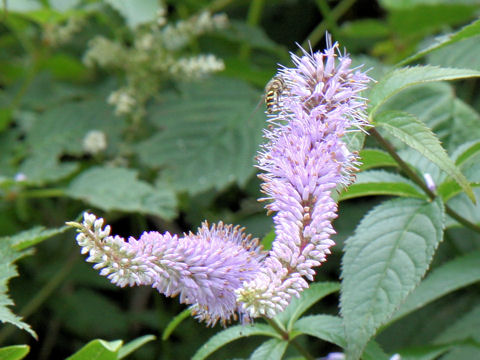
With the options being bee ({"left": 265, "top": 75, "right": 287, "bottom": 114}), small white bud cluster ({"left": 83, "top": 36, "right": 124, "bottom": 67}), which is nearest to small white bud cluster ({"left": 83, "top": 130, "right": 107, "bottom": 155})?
small white bud cluster ({"left": 83, "top": 36, "right": 124, "bottom": 67})

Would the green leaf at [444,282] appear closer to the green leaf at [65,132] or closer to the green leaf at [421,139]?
the green leaf at [421,139]

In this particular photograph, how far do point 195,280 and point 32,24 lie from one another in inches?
126

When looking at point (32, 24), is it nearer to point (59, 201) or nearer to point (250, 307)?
point (59, 201)

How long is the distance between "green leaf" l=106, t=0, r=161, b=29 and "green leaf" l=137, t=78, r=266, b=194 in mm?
586

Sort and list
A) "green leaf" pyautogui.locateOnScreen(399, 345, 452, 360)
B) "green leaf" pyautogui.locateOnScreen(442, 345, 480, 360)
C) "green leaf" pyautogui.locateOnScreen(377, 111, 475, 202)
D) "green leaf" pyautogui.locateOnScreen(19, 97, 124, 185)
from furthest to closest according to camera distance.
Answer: "green leaf" pyautogui.locateOnScreen(19, 97, 124, 185)
"green leaf" pyautogui.locateOnScreen(442, 345, 480, 360)
"green leaf" pyautogui.locateOnScreen(399, 345, 452, 360)
"green leaf" pyautogui.locateOnScreen(377, 111, 475, 202)

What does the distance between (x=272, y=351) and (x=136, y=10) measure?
6.19ft

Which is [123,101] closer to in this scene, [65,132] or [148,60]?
[148,60]

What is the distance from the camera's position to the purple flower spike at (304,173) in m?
1.04

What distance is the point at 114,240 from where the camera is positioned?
3.43ft

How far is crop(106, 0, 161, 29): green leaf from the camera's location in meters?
2.79

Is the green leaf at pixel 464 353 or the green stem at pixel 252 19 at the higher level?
the green stem at pixel 252 19

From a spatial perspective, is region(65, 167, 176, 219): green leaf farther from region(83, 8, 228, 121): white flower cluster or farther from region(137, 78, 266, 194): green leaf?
region(83, 8, 228, 121): white flower cluster

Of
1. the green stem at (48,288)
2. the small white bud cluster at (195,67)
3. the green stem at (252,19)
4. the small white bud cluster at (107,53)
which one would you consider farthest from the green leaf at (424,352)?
the green stem at (252,19)

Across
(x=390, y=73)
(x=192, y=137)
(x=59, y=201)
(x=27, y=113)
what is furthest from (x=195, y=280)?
(x=27, y=113)
